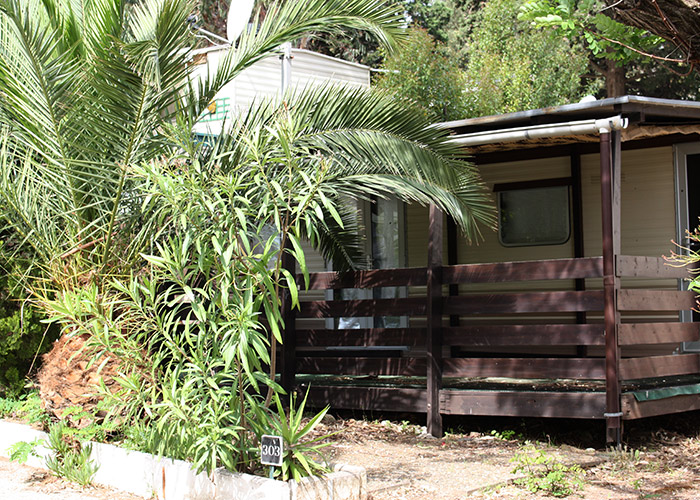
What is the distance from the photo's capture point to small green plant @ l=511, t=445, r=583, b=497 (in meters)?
5.45

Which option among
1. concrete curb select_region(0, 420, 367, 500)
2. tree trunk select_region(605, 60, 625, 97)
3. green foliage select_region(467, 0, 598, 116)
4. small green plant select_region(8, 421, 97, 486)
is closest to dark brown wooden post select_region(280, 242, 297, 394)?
small green plant select_region(8, 421, 97, 486)

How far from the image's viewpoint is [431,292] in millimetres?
7559

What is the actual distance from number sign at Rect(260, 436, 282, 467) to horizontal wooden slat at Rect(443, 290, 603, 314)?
3.17 m

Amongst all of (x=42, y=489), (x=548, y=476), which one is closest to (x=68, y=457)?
(x=42, y=489)

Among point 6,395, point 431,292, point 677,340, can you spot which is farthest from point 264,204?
point 6,395

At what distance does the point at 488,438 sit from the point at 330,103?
11.1 ft

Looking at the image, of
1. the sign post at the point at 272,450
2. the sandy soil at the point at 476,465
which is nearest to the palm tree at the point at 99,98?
the sandy soil at the point at 476,465

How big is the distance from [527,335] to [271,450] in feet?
10.6

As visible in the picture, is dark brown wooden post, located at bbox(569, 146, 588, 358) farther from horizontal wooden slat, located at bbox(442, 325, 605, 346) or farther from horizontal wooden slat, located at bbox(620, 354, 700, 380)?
horizontal wooden slat, located at bbox(442, 325, 605, 346)

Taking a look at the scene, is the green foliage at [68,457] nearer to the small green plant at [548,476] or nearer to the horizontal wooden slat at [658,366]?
the small green plant at [548,476]

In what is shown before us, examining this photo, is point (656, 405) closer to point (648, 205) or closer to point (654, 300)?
point (654, 300)

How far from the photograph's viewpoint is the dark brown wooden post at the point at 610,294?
6.64 m

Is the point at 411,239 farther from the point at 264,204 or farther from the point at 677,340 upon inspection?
the point at 264,204

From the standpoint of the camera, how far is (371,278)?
26.6 feet
